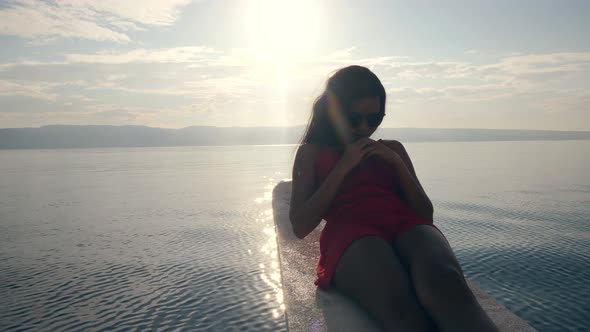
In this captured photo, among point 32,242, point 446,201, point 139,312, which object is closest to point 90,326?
point 139,312

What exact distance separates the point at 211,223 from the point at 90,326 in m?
6.16

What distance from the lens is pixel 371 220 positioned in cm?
322

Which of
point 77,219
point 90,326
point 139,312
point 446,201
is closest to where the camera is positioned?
point 90,326

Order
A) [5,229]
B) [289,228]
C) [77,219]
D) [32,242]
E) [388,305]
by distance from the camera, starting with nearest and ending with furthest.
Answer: [388,305] → [289,228] → [32,242] → [5,229] → [77,219]

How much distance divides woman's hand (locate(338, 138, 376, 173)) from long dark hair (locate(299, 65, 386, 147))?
33cm

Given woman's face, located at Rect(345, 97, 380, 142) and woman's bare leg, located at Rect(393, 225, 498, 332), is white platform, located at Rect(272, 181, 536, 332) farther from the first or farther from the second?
woman's face, located at Rect(345, 97, 380, 142)

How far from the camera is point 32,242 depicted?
28.7 feet

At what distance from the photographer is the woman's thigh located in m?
2.56

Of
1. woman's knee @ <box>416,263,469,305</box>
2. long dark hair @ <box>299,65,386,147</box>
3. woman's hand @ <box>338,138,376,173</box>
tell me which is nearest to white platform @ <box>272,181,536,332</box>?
woman's knee @ <box>416,263,469,305</box>

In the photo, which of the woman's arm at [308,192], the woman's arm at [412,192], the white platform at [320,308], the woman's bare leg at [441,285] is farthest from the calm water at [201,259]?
the woman's bare leg at [441,285]

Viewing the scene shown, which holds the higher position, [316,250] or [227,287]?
[316,250]

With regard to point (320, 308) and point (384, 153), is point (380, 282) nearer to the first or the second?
point (320, 308)

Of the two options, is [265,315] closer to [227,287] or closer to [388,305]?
[227,287]

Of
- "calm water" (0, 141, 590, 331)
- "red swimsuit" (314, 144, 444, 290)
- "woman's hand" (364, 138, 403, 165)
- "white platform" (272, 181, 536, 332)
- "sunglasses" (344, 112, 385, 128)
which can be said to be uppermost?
"sunglasses" (344, 112, 385, 128)
